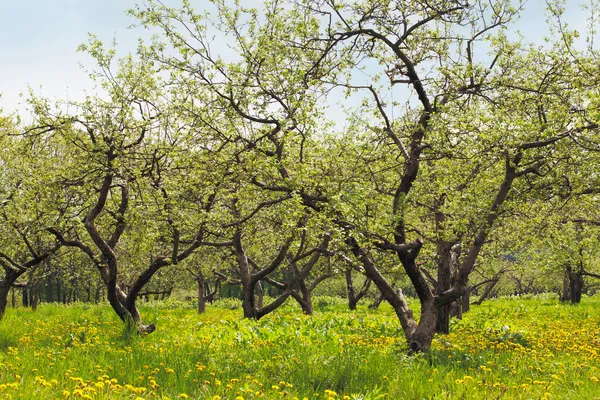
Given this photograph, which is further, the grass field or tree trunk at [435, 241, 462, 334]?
tree trunk at [435, 241, 462, 334]

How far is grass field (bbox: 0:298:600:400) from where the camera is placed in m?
6.25

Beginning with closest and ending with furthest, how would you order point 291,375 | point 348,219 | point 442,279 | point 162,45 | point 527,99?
point 291,375 → point 348,219 → point 162,45 → point 527,99 → point 442,279

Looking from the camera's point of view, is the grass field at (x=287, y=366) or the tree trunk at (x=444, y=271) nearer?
the grass field at (x=287, y=366)

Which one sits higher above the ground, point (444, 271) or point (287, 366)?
point (444, 271)

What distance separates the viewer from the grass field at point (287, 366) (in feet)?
20.5

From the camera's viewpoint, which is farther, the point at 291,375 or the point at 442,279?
the point at 442,279

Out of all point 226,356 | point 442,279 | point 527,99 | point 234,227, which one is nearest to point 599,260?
point 442,279

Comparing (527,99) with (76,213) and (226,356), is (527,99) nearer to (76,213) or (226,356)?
(226,356)

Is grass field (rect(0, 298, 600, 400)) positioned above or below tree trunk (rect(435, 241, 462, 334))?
below

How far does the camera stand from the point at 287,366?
8.07 metres

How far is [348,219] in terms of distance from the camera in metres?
8.84

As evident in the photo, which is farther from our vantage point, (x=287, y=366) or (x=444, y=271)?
(x=444, y=271)

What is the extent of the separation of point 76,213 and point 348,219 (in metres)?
8.21

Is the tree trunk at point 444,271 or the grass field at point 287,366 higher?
the tree trunk at point 444,271
